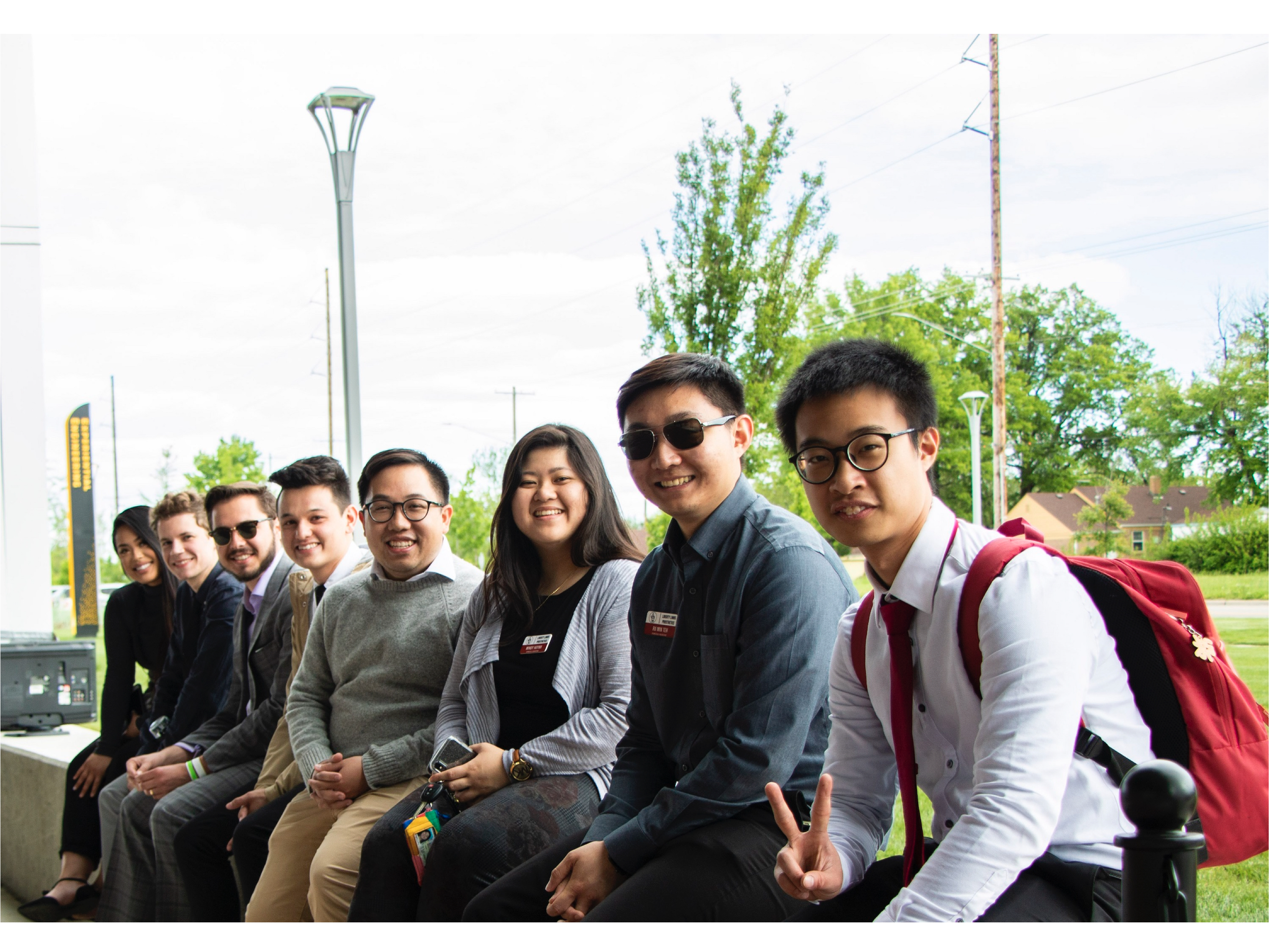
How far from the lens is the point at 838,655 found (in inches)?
70.9

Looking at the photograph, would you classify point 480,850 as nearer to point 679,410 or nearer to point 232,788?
point 679,410

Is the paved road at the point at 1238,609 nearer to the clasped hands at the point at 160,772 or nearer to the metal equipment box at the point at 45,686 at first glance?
the clasped hands at the point at 160,772

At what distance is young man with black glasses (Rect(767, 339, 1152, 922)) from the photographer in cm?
138

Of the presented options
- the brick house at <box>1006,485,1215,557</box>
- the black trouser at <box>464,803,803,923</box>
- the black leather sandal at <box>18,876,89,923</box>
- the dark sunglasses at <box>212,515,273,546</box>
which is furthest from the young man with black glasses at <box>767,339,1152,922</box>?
the brick house at <box>1006,485,1215,557</box>

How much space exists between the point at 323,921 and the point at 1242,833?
212cm

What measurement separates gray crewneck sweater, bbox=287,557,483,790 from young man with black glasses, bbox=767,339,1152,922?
1.54 metres

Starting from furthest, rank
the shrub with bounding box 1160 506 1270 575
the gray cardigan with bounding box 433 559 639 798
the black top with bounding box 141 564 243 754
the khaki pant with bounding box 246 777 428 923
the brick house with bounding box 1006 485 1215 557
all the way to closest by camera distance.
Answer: the brick house with bounding box 1006 485 1215 557
the shrub with bounding box 1160 506 1270 575
the black top with bounding box 141 564 243 754
the khaki pant with bounding box 246 777 428 923
the gray cardigan with bounding box 433 559 639 798

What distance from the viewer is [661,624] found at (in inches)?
86.9

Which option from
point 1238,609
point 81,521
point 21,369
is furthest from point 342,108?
point 1238,609

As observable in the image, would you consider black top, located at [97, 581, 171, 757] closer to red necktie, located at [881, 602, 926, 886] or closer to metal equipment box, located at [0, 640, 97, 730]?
metal equipment box, located at [0, 640, 97, 730]

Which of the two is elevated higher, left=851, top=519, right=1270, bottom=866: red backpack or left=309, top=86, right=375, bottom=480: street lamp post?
left=309, top=86, right=375, bottom=480: street lamp post

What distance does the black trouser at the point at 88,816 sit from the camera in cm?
430

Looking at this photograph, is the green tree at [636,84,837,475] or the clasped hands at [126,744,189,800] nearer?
the clasped hands at [126,744,189,800]

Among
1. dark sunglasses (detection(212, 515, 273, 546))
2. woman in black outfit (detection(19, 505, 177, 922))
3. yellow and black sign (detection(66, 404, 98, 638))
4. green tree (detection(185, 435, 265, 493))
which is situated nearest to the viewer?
dark sunglasses (detection(212, 515, 273, 546))
